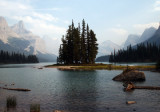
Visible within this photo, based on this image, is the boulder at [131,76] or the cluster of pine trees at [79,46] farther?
the cluster of pine trees at [79,46]

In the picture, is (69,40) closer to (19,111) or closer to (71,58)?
(71,58)

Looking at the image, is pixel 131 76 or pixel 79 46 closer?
pixel 131 76

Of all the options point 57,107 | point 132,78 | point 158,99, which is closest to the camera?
point 57,107

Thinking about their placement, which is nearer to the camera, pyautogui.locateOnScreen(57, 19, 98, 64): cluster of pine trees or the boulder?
the boulder

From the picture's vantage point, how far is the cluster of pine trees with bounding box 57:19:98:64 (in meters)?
104

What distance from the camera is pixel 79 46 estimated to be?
342 ft

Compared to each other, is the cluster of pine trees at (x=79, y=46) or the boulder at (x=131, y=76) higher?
the cluster of pine trees at (x=79, y=46)

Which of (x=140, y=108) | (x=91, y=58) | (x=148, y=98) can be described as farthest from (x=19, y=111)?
(x=91, y=58)

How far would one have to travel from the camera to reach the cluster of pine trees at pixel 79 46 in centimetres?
10388

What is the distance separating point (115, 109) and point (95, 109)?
2.18 metres

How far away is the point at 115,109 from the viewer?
1903cm

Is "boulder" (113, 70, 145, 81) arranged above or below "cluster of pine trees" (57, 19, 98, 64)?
below

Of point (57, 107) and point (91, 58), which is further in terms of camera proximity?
point (91, 58)

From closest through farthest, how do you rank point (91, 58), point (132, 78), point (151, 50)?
point (132, 78) < point (91, 58) < point (151, 50)
